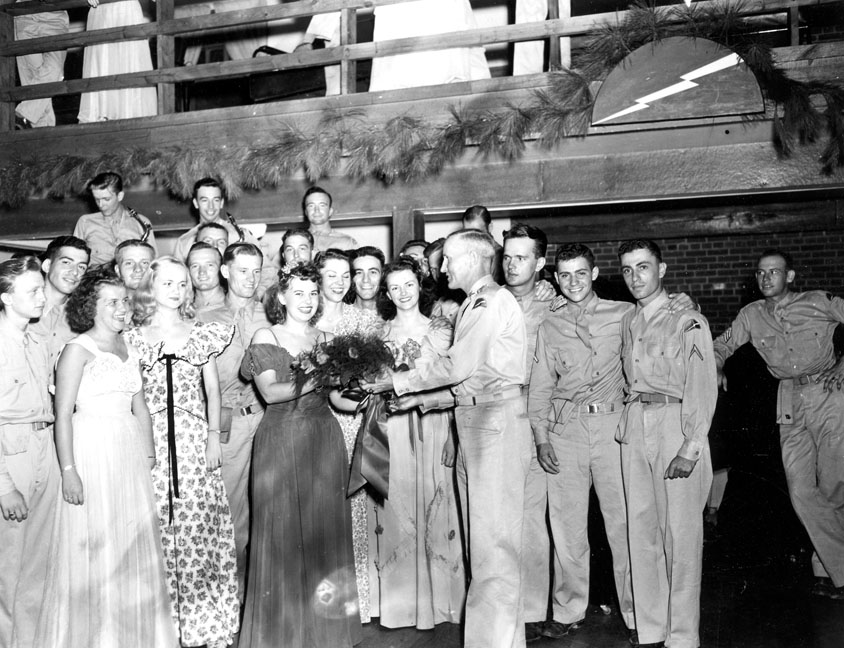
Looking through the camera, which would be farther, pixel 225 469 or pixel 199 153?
pixel 199 153

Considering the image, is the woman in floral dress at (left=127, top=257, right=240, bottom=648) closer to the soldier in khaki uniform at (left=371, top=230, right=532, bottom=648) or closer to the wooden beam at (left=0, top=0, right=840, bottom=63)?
the soldier in khaki uniform at (left=371, top=230, right=532, bottom=648)

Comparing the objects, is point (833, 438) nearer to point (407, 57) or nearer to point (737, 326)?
point (737, 326)

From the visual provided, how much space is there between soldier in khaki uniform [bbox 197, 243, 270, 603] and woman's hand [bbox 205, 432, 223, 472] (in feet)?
1.29

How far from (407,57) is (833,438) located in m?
4.30

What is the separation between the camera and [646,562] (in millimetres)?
4137

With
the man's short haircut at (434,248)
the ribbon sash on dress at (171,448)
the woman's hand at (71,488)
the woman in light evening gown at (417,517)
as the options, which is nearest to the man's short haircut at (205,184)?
the man's short haircut at (434,248)

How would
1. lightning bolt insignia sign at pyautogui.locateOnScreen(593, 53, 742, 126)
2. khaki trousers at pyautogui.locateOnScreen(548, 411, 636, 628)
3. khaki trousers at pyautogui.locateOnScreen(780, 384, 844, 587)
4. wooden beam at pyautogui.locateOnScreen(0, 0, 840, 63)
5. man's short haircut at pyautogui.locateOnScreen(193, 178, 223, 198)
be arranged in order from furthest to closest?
man's short haircut at pyautogui.locateOnScreen(193, 178, 223, 198) < wooden beam at pyautogui.locateOnScreen(0, 0, 840, 63) < lightning bolt insignia sign at pyautogui.locateOnScreen(593, 53, 742, 126) < khaki trousers at pyautogui.locateOnScreen(780, 384, 844, 587) < khaki trousers at pyautogui.locateOnScreen(548, 411, 636, 628)

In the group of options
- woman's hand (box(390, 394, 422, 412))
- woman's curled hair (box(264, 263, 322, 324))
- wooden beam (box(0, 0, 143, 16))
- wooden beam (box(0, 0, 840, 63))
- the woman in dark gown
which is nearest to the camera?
the woman in dark gown

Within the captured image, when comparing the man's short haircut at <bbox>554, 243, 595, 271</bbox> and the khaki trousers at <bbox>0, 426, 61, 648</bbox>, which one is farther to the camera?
the man's short haircut at <bbox>554, 243, 595, 271</bbox>

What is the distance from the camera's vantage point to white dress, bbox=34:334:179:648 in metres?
3.67

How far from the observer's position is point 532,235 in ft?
14.6

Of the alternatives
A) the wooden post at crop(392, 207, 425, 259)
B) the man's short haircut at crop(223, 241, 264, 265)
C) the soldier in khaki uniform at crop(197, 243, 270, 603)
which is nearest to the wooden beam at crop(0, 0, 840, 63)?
the wooden post at crop(392, 207, 425, 259)

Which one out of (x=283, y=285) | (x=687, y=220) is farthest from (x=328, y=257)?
(x=687, y=220)

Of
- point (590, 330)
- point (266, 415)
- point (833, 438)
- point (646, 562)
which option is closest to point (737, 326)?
point (833, 438)
